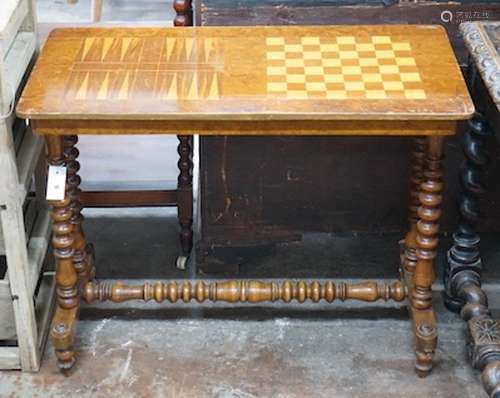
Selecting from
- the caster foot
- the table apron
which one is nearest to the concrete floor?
the caster foot

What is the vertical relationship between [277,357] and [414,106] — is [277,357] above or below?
below

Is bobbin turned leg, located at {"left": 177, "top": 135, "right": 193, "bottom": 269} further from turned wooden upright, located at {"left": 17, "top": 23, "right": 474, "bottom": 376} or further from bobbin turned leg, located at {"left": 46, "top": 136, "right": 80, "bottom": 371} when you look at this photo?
bobbin turned leg, located at {"left": 46, "top": 136, "right": 80, "bottom": 371}

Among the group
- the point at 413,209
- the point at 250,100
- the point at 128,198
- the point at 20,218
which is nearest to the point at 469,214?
the point at 413,209

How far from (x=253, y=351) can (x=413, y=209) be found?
2.05 feet

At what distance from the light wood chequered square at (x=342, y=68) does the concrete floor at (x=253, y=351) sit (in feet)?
2.68

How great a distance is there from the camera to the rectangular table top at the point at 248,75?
7.66ft

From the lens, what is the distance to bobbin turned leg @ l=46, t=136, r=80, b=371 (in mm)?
2520

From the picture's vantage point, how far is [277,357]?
9.21 feet

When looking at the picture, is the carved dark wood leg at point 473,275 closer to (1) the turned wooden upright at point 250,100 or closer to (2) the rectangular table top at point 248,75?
(1) the turned wooden upright at point 250,100

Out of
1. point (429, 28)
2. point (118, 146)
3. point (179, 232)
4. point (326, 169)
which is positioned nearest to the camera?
point (429, 28)

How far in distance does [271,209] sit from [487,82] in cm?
101

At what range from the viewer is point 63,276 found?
2650mm

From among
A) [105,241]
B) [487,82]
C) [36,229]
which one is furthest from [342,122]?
[105,241]

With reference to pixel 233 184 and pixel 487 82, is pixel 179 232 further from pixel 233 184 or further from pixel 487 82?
pixel 487 82
